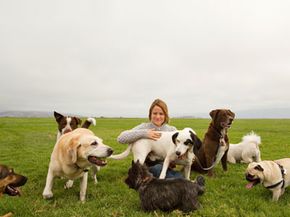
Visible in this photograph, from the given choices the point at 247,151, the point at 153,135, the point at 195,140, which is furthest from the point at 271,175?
the point at 247,151

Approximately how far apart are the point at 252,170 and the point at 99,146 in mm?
3178

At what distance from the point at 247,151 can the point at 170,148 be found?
4628mm

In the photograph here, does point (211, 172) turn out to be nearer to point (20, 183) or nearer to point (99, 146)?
point (99, 146)

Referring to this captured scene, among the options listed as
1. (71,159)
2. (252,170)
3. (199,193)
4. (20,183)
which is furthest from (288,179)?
(20,183)

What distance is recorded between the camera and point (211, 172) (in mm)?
8773

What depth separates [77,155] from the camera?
6.23 meters

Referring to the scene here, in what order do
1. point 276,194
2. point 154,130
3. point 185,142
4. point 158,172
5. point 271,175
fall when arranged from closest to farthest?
point 271,175, point 276,194, point 185,142, point 158,172, point 154,130

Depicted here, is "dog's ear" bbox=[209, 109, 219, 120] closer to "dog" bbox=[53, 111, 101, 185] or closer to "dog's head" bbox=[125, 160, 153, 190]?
"dog's head" bbox=[125, 160, 153, 190]

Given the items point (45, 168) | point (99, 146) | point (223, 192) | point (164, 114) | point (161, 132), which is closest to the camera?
point (99, 146)

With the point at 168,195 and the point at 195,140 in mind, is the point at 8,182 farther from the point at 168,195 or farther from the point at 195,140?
the point at 195,140

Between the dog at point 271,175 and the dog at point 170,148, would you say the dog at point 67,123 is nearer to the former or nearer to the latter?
the dog at point 170,148

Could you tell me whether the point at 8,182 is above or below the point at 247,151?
below

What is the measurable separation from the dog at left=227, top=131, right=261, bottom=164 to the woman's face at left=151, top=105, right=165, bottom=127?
392 cm

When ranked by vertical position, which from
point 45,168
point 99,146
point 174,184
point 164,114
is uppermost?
point 164,114
